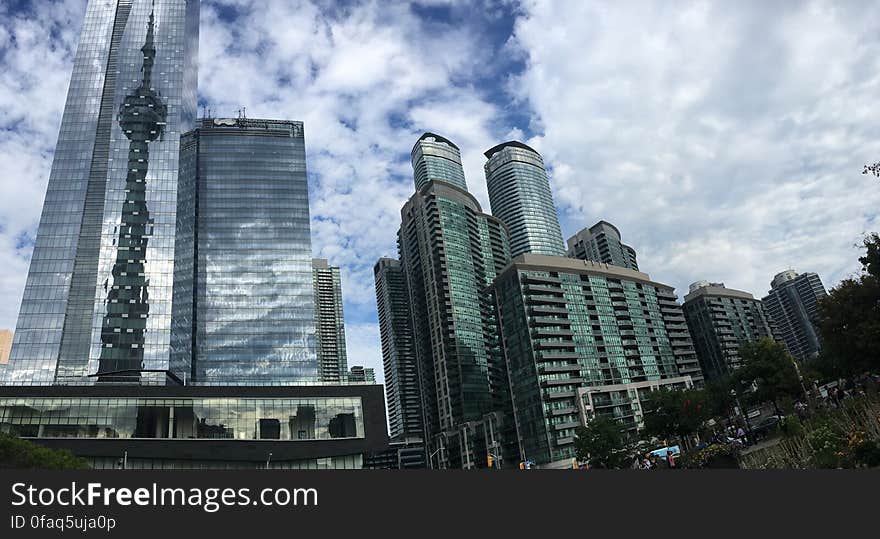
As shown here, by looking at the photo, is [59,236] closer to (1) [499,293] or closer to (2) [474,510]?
(1) [499,293]

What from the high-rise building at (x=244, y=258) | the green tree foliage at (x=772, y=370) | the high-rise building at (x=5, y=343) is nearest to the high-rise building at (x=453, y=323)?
the high-rise building at (x=244, y=258)

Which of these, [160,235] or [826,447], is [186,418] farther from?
[160,235]

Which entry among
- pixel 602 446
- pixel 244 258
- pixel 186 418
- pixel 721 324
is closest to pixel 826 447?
pixel 602 446

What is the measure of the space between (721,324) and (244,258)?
5504 inches

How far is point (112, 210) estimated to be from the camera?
115 metres

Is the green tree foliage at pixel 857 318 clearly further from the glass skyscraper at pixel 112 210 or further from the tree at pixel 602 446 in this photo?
the glass skyscraper at pixel 112 210

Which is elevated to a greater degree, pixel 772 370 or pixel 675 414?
pixel 772 370

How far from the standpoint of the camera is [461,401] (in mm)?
141750

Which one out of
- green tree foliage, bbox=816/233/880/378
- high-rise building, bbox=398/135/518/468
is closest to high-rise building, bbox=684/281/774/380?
high-rise building, bbox=398/135/518/468

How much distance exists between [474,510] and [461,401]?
134 meters

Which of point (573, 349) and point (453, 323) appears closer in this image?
point (573, 349)

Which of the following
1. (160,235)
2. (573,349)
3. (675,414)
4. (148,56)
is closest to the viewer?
(675,414)

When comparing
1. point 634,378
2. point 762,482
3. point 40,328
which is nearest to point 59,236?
point 40,328

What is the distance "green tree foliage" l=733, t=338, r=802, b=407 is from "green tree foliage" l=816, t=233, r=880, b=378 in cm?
1815
